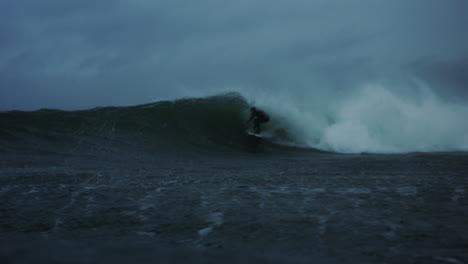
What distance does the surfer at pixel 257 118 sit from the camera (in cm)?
1738

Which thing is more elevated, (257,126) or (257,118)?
(257,118)

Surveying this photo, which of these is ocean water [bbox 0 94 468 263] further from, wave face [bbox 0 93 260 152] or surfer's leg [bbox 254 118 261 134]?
surfer's leg [bbox 254 118 261 134]

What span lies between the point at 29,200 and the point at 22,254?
2.79 metres

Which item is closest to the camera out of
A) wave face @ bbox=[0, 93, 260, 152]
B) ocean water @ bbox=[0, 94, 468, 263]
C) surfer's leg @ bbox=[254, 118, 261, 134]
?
ocean water @ bbox=[0, 94, 468, 263]

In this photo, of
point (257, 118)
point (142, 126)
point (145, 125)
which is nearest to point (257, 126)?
point (257, 118)

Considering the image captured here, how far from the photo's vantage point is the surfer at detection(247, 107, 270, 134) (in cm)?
1738

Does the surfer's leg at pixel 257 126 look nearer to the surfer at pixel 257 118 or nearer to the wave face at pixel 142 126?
the surfer at pixel 257 118

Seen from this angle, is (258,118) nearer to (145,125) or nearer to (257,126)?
(257,126)

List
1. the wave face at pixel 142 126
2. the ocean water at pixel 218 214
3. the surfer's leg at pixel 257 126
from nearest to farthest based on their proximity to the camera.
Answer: the ocean water at pixel 218 214 < the wave face at pixel 142 126 < the surfer's leg at pixel 257 126

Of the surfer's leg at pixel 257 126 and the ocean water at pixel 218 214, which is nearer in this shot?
the ocean water at pixel 218 214

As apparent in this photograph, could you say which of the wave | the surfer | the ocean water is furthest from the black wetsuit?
the ocean water

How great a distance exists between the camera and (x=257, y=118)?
57.9 ft

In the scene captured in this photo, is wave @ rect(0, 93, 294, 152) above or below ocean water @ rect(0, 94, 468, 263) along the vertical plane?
above

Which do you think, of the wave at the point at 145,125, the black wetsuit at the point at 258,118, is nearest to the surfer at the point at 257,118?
the black wetsuit at the point at 258,118
